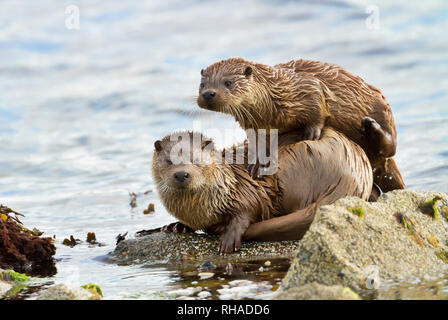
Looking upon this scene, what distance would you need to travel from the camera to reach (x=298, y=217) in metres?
6.61

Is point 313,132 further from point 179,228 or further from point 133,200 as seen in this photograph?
point 133,200

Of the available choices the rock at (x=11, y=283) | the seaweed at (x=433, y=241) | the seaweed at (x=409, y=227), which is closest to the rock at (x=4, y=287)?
the rock at (x=11, y=283)

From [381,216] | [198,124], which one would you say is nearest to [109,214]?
[198,124]

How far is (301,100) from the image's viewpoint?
21.9 feet

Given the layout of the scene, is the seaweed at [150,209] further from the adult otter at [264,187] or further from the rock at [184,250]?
the adult otter at [264,187]

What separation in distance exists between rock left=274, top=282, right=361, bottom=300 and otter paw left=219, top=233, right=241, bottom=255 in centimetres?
192

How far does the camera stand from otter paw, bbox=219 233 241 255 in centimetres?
656

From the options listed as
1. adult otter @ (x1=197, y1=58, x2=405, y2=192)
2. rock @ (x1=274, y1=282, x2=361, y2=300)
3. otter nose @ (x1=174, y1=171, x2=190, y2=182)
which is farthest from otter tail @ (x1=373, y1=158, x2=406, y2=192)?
rock @ (x1=274, y1=282, x2=361, y2=300)

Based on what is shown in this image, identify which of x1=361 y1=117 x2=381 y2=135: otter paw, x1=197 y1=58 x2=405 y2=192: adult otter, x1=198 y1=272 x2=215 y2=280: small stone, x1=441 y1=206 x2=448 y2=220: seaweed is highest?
x1=197 y1=58 x2=405 y2=192: adult otter

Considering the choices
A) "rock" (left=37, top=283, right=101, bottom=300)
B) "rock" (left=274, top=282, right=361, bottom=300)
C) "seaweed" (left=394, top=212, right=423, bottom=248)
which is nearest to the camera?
"rock" (left=274, top=282, right=361, bottom=300)

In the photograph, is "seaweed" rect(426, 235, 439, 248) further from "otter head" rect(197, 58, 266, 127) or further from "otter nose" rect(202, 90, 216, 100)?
"otter nose" rect(202, 90, 216, 100)

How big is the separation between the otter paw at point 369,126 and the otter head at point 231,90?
0.98 m

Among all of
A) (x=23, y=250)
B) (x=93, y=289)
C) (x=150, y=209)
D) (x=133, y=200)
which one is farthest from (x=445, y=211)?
(x=133, y=200)

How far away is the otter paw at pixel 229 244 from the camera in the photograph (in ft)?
21.5
